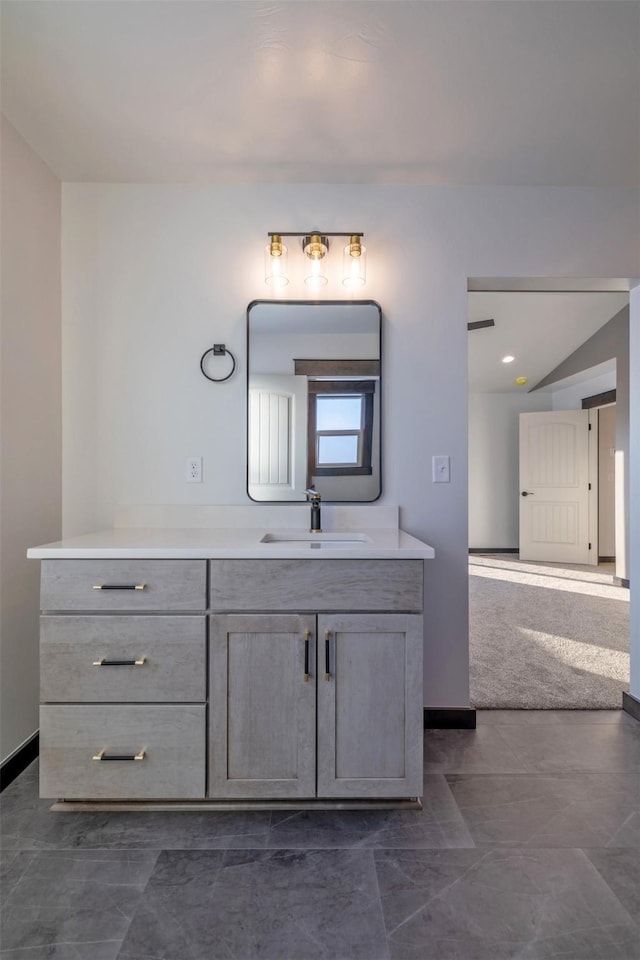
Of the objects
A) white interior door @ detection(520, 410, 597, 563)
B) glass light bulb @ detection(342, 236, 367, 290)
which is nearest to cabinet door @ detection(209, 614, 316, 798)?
glass light bulb @ detection(342, 236, 367, 290)

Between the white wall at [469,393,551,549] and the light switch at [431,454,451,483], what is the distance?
470 centimetres

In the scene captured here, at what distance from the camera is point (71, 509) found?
6.59 ft

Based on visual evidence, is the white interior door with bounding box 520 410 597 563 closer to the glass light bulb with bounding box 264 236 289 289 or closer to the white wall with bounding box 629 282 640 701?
the white wall with bounding box 629 282 640 701

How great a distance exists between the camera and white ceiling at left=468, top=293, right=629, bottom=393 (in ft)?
14.6

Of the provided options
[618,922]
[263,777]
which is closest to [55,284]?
[263,777]

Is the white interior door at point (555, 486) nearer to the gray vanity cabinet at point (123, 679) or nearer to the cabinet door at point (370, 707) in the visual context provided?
the cabinet door at point (370, 707)

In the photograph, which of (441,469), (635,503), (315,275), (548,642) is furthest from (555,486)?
(315,275)

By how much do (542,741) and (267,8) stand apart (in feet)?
9.14

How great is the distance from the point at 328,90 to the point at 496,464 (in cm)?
568

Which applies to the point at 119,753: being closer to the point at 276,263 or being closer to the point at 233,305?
the point at 233,305

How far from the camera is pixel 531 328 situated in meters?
4.92

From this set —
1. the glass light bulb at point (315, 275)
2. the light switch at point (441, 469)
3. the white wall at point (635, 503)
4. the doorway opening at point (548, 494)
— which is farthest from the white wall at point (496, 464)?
the glass light bulb at point (315, 275)

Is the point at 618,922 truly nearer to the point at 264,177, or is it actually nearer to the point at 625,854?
the point at 625,854

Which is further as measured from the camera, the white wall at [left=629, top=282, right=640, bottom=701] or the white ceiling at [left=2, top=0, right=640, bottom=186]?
the white wall at [left=629, top=282, right=640, bottom=701]
